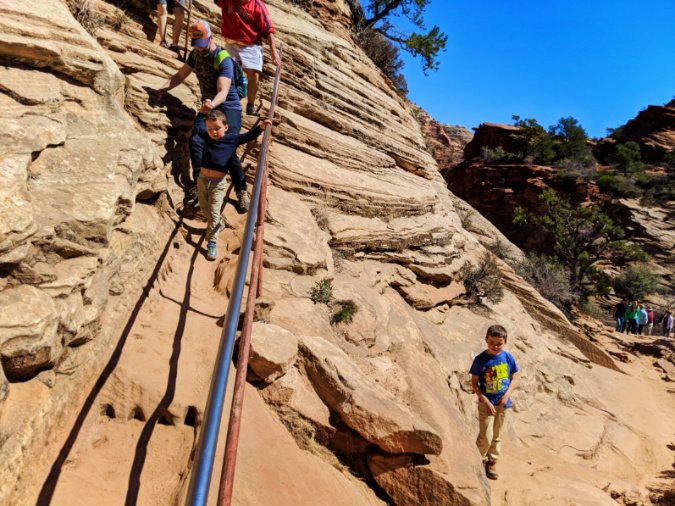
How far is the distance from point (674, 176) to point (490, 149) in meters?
14.0

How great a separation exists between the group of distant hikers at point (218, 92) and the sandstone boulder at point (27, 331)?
220 cm

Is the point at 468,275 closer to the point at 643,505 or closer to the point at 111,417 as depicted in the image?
the point at 643,505

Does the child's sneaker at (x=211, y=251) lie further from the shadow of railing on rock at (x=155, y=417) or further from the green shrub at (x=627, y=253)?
the green shrub at (x=627, y=253)

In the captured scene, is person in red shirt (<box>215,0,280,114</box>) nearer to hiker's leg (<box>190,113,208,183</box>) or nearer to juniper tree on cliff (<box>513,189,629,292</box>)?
hiker's leg (<box>190,113,208,183</box>)

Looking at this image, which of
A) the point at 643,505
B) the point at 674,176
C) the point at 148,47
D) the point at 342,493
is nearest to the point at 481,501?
the point at 342,493

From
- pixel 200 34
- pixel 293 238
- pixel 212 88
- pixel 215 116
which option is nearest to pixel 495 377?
pixel 293 238

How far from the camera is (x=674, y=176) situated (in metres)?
29.9

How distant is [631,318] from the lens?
56.2 ft

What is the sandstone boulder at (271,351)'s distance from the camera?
3322 mm

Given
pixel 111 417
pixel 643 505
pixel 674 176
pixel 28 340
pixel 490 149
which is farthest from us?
pixel 490 149

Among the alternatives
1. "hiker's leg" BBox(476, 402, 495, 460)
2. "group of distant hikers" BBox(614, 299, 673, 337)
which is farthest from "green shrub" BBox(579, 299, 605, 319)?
"hiker's leg" BBox(476, 402, 495, 460)

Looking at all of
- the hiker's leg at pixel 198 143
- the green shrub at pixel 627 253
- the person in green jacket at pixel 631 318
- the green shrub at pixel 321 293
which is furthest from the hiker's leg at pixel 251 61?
the green shrub at pixel 627 253

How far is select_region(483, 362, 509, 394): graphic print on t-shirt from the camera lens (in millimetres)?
4480

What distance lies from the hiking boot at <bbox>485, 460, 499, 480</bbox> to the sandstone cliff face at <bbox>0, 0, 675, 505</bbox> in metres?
0.15
